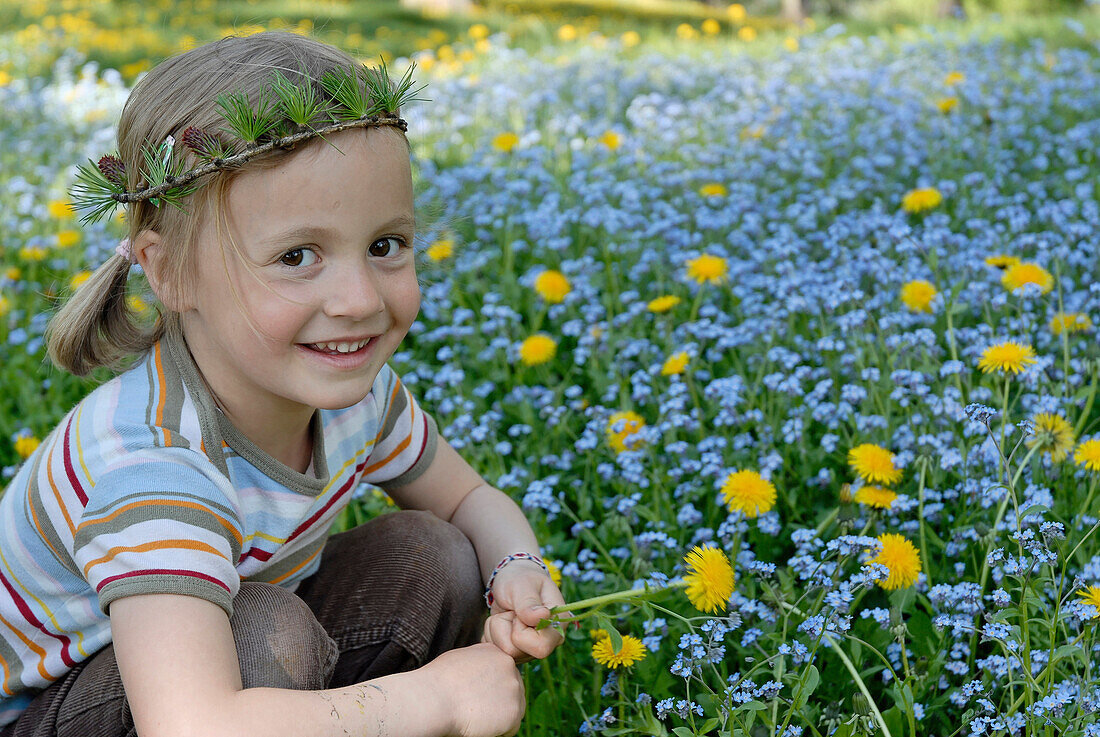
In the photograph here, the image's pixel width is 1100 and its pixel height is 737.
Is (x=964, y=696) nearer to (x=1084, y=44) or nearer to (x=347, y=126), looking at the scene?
(x=347, y=126)

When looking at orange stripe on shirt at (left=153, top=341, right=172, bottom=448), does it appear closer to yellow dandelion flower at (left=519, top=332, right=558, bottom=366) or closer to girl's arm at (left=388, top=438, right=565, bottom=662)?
girl's arm at (left=388, top=438, right=565, bottom=662)

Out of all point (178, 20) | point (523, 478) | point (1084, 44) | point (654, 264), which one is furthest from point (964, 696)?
point (178, 20)

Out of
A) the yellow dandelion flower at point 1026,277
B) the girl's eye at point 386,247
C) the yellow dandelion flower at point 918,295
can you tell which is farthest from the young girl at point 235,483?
the yellow dandelion flower at point 1026,277

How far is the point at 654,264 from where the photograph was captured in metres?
3.34

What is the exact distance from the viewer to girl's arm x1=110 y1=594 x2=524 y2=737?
1341mm

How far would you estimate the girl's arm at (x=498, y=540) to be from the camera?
1662mm

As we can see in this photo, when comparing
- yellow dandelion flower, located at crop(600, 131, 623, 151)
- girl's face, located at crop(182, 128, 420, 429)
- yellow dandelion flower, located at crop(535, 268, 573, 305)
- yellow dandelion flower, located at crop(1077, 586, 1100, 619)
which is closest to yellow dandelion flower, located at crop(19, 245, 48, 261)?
yellow dandelion flower, located at crop(535, 268, 573, 305)

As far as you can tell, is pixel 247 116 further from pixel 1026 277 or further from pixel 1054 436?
pixel 1026 277

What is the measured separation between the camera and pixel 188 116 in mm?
1562

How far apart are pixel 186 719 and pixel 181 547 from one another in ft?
0.70

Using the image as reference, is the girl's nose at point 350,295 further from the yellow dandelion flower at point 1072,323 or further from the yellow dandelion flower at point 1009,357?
the yellow dandelion flower at point 1072,323

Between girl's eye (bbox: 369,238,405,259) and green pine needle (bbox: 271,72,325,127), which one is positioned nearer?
green pine needle (bbox: 271,72,325,127)

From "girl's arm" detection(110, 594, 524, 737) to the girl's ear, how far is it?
1.49 ft

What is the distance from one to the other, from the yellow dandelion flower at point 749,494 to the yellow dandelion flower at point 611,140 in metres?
2.60
